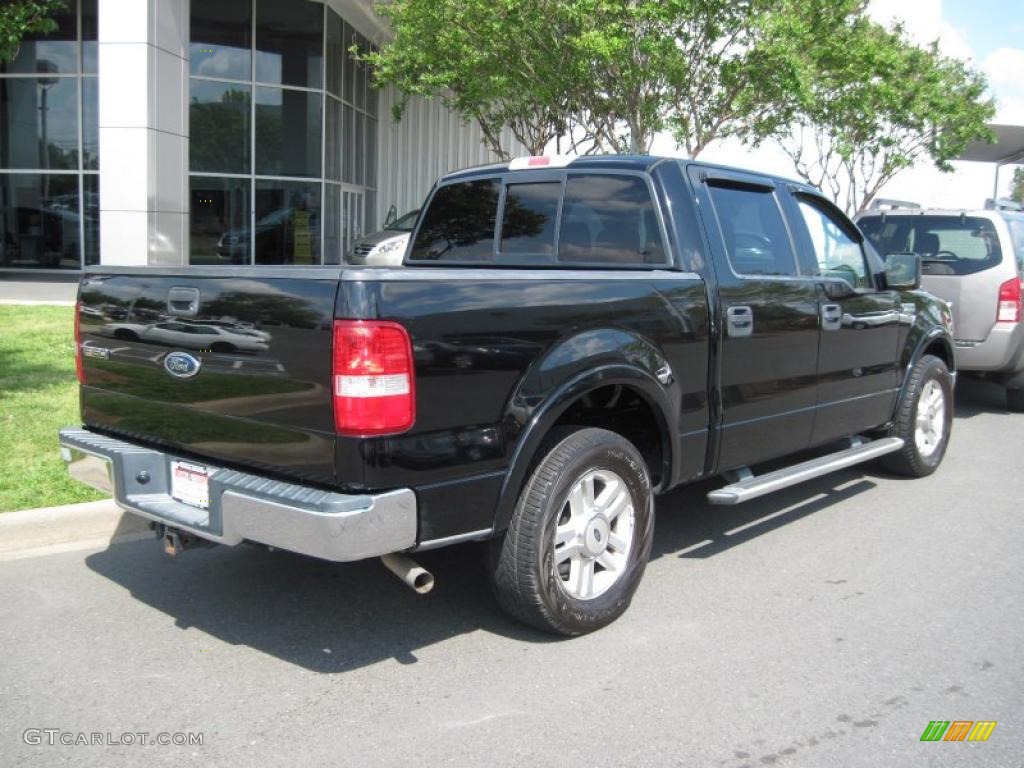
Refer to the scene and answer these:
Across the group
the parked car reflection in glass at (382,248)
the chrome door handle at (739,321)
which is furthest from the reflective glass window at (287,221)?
the chrome door handle at (739,321)

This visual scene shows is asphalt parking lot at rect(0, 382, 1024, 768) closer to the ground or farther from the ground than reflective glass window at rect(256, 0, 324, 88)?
closer to the ground

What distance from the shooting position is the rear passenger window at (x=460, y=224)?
5.17 meters

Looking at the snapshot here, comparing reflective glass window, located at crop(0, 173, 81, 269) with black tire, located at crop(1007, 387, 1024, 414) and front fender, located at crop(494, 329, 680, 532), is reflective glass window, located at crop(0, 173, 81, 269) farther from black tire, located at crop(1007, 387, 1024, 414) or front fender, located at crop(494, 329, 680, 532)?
front fender, located at crop(494, 329, 680, 532)

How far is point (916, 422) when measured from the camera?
6488 millimetres

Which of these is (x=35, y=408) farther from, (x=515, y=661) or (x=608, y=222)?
(x=515, y=661)

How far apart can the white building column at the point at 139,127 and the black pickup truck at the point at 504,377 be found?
11458mm

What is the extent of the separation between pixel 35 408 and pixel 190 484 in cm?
424

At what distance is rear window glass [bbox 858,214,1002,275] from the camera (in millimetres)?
8797

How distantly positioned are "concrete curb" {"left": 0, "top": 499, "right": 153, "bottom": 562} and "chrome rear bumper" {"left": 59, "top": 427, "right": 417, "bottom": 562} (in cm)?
126

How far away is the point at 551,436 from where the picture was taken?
383cm

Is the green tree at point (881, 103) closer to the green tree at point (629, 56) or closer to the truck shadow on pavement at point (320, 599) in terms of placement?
the green tree at point (629, 56)

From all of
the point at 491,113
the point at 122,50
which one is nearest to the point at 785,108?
the point at 491,113

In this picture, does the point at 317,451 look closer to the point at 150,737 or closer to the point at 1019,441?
the point at 150,737

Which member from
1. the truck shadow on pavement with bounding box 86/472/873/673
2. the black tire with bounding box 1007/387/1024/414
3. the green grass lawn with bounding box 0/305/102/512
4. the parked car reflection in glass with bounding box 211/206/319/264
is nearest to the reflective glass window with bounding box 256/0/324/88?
the parked car reflection in glass with bounding box 211/206/319/264
